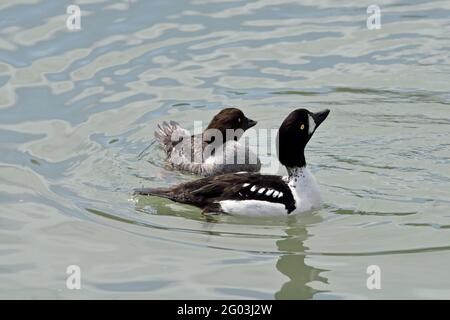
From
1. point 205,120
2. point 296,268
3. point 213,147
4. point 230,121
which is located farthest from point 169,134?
point 296,268

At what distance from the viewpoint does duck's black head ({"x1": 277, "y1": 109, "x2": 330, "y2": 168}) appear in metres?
14.3

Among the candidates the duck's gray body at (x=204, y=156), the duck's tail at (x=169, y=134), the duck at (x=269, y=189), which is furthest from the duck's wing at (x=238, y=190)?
the duck's tail at (x=169, y=134)

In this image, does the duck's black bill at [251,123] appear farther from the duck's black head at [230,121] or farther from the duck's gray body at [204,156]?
the duck's gray body at [204,156]

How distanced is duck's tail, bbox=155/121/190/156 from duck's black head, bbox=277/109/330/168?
8.42 feet

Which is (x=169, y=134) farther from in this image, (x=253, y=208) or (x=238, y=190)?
(x=253, y=208)

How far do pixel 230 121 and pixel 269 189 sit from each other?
2.66 m

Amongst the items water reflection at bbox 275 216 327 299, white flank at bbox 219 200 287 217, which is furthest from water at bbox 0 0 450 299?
white flank at bbox 219 200 287 217

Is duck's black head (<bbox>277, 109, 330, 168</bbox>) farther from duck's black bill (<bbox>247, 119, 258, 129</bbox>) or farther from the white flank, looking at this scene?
duck's black bill (<bbox>247, 119, 258, 129</bbox>)

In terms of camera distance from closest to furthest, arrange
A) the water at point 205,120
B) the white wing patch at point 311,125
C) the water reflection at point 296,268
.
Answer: the water reflection at point 296,268 < the water at point 205,120 < the white wing patch at point 311,125

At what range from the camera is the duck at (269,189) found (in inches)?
550

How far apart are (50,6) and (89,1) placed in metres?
0.76

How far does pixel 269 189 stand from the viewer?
46.4 feet

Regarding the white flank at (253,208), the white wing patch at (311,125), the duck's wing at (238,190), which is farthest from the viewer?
the white wing patch at (311,125)

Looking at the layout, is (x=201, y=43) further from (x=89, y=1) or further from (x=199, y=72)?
(x=89, y=1)
